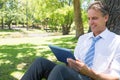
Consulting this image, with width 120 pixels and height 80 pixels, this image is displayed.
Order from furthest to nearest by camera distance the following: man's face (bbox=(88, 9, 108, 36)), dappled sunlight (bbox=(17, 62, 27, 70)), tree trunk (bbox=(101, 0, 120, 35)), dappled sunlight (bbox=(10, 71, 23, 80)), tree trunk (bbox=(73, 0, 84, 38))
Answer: tree trunk (bbox=(73, 0, 84, 38)), dappled sunlight (bbox=(17, 62, 27, 70)), dappled sunlight (bbox=(10, 71, 23, 80)), tree trunk (bbox=(101, 0, 120, 35)), man's face (bbox=(88, 9, 108, 36))

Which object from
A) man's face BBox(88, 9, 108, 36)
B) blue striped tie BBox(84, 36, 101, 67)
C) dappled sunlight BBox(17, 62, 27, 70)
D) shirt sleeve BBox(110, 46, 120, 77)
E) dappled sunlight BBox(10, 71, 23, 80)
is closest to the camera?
shirt sleeve BBox(110, 46, 120, 77)

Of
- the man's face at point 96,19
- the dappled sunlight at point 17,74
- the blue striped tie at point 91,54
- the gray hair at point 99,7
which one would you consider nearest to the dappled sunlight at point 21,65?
the dappled sunlight at point 17,74

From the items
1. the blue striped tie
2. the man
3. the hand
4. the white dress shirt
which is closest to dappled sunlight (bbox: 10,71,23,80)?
the man

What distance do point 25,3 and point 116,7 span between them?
48374 millimetres

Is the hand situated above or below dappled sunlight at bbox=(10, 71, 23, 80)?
above

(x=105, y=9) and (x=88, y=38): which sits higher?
(x=105, y=9)

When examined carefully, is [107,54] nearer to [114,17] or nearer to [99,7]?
[99,7]

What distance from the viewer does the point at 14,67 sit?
916 cm

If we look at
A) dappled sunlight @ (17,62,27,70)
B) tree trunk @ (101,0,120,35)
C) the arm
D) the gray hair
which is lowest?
dappled sunlight @ (17,62,27,70)

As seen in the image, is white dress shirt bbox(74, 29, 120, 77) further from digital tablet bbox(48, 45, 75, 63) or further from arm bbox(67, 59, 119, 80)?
digital tablet bbox(48, 45, 75, 63)

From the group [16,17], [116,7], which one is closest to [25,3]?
[16,17]

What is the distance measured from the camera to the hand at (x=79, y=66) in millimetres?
3639

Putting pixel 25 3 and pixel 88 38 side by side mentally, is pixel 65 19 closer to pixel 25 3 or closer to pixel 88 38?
pixel 25 3

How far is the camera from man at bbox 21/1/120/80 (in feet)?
12.2
